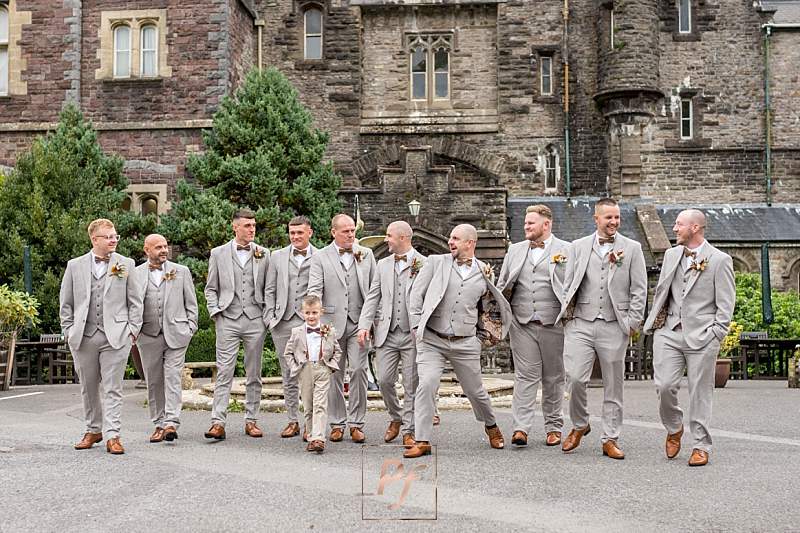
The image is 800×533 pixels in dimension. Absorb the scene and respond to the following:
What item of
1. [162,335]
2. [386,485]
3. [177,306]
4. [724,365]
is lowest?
[386,485]

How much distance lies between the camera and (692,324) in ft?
27.0

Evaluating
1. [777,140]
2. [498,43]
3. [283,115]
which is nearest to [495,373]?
[283,115]

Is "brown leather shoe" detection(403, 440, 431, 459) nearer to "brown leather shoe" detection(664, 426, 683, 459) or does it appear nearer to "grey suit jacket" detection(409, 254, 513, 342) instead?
"grey suit jacket" detection(409, 254, 513, 342)

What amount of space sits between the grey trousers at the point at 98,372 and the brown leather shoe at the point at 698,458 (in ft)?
15.7

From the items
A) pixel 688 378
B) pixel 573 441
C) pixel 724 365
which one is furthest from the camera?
pixel 724 365

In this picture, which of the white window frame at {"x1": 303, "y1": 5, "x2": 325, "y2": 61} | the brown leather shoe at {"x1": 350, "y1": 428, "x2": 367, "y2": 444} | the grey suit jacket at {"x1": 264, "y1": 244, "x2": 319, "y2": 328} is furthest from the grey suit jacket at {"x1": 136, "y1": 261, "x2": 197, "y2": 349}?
the white window frame at {"x1": 303, "y1": 5, "x2": 325, "y2": 61}

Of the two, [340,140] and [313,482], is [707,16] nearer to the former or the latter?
[340,140]

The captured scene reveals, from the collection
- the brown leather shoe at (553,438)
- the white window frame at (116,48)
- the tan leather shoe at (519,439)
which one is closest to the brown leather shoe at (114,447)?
the tan leather shoe at (519,439)

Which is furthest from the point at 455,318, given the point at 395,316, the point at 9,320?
the point at 9,320

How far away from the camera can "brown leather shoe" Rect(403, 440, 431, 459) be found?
823cm

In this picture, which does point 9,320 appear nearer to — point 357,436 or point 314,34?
point 357,436

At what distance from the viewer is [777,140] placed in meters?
31.7

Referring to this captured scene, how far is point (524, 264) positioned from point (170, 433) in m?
3.56

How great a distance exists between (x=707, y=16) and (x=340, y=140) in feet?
39.7
